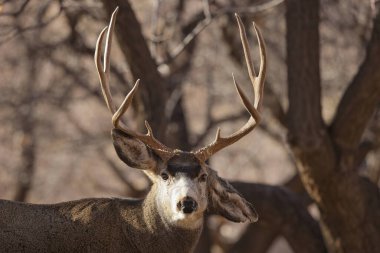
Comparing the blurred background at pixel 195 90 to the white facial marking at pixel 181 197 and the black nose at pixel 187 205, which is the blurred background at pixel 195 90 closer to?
the white facial marking at pixel 181 197

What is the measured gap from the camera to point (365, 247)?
36.3 ft

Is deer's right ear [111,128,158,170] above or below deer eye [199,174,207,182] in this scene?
above

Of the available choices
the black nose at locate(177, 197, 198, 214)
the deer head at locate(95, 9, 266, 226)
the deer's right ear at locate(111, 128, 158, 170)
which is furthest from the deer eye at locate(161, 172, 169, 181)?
the black nose at locate(177, 197, 198, 214)

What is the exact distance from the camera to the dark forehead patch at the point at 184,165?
26.4 feet

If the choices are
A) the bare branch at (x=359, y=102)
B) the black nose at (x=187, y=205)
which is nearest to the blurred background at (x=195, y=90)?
the bare branch at (x=359, y=102)

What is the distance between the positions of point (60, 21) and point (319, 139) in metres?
7.92

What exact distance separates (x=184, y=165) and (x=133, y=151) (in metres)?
0.45

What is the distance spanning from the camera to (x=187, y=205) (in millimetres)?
7766

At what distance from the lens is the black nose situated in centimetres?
776

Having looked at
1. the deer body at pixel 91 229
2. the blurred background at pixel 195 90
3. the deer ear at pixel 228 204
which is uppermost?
the deer body at pixel 91 229

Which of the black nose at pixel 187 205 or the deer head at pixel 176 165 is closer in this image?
the black nose at pixel 187 205

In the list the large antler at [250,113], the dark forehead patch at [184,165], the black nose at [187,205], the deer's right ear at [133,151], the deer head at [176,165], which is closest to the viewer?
the black nose at [187,205]

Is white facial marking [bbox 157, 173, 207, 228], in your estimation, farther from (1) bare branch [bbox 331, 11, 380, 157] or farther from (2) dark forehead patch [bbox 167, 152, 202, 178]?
(1) bare branch [bbox 331, 11, 380, 157]

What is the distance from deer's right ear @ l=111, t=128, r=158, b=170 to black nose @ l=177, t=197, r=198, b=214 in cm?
61
